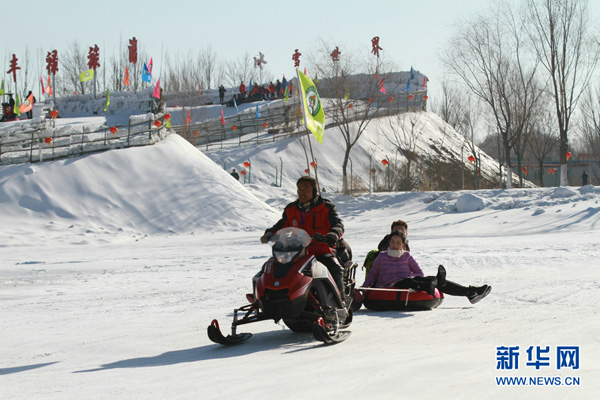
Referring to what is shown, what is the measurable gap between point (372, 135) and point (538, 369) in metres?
46.8

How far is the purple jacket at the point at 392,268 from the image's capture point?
879 centimetres

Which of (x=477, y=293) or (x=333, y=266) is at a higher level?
(x=333, y=266)

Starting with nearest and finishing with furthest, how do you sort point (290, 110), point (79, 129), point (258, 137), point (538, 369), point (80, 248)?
1. point (538, 369)
2. point (80, 248)
3. point (79, 129)
4. point (258, 137)
5. point (290, 110)

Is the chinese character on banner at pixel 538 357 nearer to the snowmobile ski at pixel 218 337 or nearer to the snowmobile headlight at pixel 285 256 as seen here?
the snowmobile headlight at pixel 285 256

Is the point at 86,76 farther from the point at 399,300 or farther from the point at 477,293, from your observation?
the point at 477,293

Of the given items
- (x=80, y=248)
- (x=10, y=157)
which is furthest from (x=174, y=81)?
(x=80, y=248)

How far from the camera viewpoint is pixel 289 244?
6.28m

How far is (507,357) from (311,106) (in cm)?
1022

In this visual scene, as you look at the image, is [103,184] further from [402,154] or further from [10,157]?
[402,154]

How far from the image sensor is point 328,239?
6.57 meters

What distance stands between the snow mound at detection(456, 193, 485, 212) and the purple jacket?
60.7ft

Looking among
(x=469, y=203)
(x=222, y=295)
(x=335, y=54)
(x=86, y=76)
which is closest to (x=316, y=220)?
(x=222, y=295)

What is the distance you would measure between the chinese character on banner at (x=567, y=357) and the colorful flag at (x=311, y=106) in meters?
9.16

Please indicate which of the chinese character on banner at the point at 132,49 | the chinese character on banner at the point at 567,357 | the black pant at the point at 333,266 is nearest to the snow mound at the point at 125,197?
the black pant at the point at 333,266
